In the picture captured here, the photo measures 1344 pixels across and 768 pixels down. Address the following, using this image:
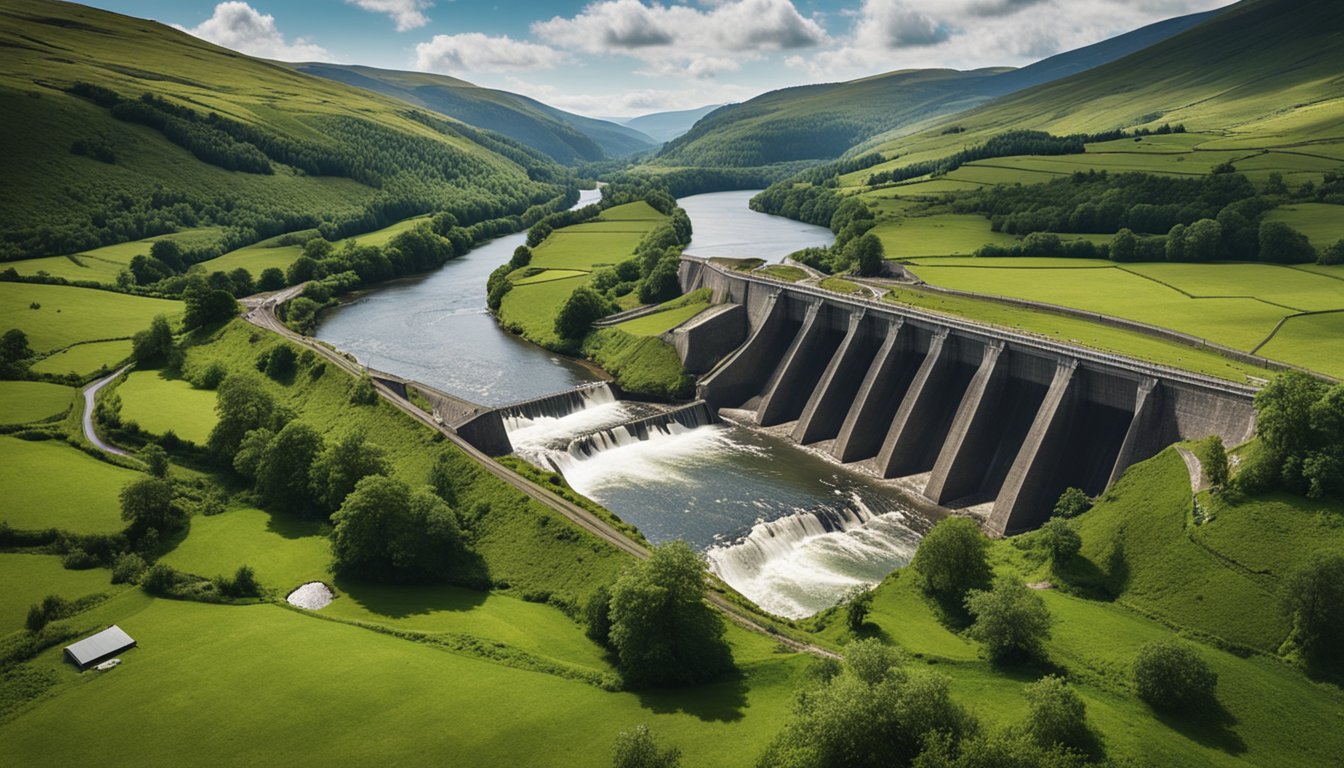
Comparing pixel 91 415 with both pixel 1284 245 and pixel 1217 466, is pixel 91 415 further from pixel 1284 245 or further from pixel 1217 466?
pixel 1284 245

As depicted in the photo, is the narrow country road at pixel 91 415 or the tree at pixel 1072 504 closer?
the tree at pixel 1072 504

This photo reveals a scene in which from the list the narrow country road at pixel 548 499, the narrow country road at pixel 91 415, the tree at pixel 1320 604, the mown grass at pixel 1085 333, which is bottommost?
the narrow country road at pixel 91 415

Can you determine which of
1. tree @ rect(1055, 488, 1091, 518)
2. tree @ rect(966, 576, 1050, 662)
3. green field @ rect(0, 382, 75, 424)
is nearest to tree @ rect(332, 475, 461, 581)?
tree @ rect(966, 576, 1050, 662)

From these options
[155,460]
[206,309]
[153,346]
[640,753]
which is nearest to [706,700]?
[640,753]

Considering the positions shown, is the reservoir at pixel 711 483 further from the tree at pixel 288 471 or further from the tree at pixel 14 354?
the tree at pixel 14 354

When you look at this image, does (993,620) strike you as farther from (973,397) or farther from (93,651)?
(93,651)

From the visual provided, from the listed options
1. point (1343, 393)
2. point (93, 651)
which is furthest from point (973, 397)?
point (93, 651)

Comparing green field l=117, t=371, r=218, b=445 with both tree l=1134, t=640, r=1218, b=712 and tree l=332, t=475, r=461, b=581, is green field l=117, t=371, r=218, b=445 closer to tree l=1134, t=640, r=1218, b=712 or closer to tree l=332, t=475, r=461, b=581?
tree l=332, t=475, r=461, b=581

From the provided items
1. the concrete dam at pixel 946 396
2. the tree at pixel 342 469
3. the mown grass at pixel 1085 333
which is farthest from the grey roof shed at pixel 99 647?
the mown grass at pixel 1085 333
